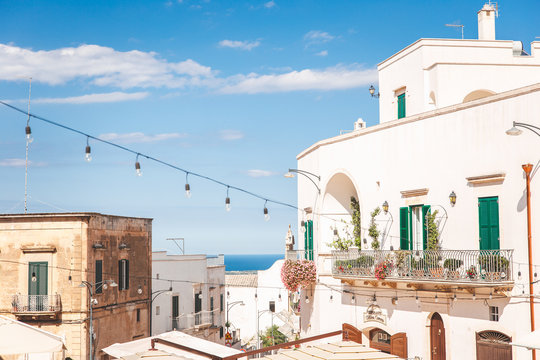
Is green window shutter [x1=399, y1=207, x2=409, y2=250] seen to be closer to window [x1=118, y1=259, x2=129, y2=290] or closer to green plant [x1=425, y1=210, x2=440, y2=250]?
green plant [x1=425, y1=210, x2=440, y2=250]

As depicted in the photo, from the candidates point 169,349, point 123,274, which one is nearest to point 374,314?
point 169,349

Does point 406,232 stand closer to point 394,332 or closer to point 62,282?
point 394,332

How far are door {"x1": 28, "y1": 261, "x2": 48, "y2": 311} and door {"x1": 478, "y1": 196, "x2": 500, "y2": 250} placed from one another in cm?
2080

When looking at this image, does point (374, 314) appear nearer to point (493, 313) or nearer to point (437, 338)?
point (437, 338)

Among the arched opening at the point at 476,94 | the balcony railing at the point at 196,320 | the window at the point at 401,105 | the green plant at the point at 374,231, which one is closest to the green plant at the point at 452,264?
the green plant at the point at 374,231

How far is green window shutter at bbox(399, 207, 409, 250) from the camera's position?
23172 mm

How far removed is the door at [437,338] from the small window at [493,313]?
2.08 meters

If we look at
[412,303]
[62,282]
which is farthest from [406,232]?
[62,282]

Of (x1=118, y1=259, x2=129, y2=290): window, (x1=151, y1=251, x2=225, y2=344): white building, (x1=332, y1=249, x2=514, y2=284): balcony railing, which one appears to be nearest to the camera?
(x1=332, y1=249, x2=514, y2=284): balcony railing

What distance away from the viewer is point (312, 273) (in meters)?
26.8

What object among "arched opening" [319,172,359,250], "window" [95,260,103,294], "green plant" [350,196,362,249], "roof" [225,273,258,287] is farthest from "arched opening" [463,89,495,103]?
"roof" [225,273,258,287]

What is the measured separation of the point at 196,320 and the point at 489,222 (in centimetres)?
2905

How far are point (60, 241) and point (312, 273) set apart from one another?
42.3 ft

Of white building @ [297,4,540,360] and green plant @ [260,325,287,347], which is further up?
white building @ [297,4,540,360]
